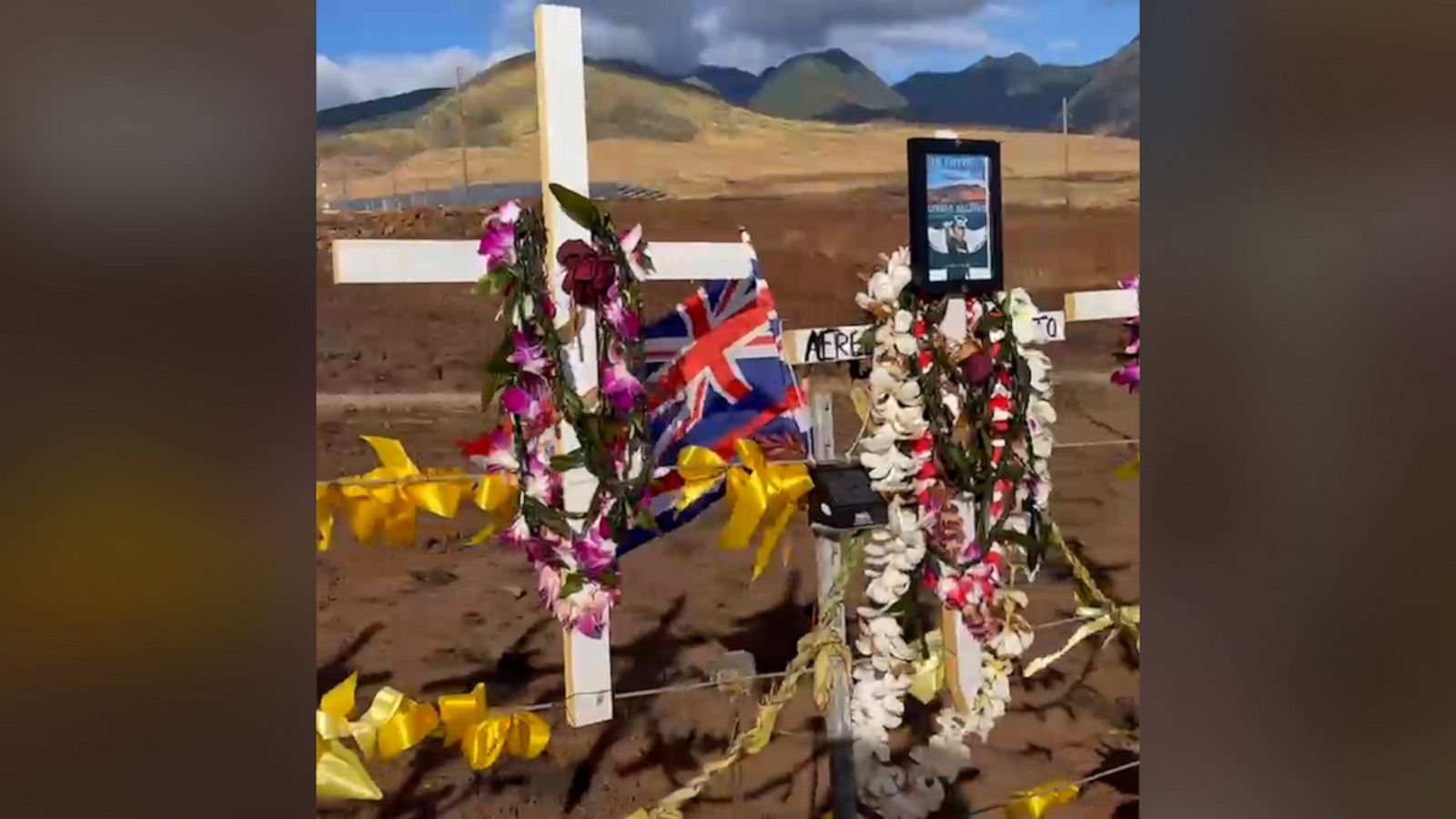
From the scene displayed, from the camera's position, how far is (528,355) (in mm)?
1367

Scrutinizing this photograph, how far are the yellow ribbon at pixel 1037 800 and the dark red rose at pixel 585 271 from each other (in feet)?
3.08

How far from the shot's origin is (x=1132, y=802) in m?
1.82

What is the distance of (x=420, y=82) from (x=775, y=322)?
78 cm

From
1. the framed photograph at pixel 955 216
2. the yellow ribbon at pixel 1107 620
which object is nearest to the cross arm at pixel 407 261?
the framed photograph at pixel 955 216

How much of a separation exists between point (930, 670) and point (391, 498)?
2.33ft

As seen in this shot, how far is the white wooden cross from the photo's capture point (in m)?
1.34

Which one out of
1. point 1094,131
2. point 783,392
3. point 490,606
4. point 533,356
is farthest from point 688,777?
point 1094,131

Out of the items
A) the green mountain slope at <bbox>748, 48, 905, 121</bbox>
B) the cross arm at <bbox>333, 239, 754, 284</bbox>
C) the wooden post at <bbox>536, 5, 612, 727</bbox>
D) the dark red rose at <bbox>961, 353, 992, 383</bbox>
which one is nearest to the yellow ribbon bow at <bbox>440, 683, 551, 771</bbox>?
the wooden post at <bbox>536, 5, 612, 727</bbox>

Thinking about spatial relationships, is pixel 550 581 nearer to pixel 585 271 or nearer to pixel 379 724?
pixel 379 724

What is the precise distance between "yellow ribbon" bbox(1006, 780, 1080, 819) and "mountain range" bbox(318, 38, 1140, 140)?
1.27 m

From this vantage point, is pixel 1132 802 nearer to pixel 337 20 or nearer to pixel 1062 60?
pixel 1062 60

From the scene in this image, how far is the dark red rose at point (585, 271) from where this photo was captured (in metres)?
1.35
